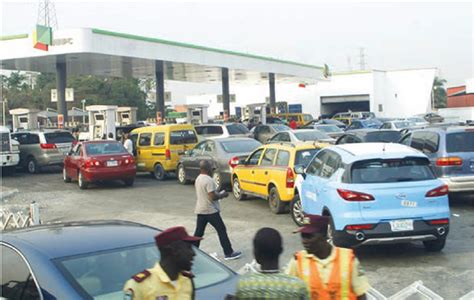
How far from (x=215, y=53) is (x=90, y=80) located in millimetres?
41681

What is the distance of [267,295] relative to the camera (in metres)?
3.29

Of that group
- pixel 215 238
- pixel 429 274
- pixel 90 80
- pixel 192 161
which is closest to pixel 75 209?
pixel 192 161

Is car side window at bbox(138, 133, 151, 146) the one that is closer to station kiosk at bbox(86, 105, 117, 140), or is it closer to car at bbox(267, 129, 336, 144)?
car at bbox(267, 129, 336, 144)

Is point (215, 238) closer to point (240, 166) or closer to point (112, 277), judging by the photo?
point (240, 166)

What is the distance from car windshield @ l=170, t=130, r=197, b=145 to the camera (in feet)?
68.3

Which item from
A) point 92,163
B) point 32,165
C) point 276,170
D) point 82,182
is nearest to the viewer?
point 276,170

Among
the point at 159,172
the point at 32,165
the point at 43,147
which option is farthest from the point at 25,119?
the point at 159,172

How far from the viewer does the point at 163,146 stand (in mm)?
20891

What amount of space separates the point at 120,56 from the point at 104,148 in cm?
1395

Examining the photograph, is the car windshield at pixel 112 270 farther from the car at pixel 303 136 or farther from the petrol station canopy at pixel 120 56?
the petrol station canopy at pixel 120 56

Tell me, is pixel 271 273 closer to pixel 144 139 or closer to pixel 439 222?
pixel 439 222

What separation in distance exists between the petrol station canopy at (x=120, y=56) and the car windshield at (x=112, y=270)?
26129mm

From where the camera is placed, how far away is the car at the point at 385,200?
8.59 m

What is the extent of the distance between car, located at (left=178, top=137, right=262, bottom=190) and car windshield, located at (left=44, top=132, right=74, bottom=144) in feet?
25.9
